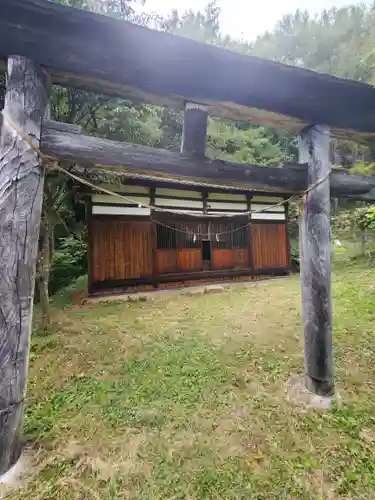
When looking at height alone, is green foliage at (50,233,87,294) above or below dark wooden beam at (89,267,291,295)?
above

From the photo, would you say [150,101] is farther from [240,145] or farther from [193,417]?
[240,145]

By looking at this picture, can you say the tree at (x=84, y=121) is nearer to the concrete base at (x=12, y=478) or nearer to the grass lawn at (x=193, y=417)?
the grass lawn at (x=193, y=417)

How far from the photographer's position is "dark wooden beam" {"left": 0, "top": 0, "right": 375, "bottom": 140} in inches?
83.1

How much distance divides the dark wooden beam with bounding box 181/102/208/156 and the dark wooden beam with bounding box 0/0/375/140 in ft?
0.26

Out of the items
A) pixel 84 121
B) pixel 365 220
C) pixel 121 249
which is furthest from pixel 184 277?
pixel 365 220

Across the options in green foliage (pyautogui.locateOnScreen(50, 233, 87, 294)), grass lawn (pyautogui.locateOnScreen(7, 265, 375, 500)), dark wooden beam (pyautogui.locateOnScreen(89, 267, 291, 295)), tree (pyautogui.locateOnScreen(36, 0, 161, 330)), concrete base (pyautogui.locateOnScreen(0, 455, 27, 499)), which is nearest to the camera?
concrete base (pyautogui.locateOnScreen(0, 455, 27, 499))

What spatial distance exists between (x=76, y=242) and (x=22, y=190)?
906cm

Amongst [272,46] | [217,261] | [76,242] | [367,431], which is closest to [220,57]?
[367,431]

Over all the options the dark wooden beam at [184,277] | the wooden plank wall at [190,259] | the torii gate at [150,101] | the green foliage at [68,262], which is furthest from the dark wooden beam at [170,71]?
the green foliage at [68,262]

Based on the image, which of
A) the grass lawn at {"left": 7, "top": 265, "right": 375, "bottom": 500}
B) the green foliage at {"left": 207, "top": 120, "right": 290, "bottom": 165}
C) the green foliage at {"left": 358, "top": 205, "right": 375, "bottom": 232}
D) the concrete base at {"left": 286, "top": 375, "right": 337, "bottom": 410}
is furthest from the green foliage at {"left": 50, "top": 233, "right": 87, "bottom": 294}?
the green foliage at {"left": 358, "top": 205, "right": 375, "bottom": 232}

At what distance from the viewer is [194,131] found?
2.65 metres

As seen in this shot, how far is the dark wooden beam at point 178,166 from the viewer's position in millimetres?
2250

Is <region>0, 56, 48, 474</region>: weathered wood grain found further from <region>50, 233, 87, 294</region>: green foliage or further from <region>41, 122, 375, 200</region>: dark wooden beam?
<region>50, 233, 87, 294</region>: green foliage

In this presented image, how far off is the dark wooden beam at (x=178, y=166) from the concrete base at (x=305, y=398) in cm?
235
